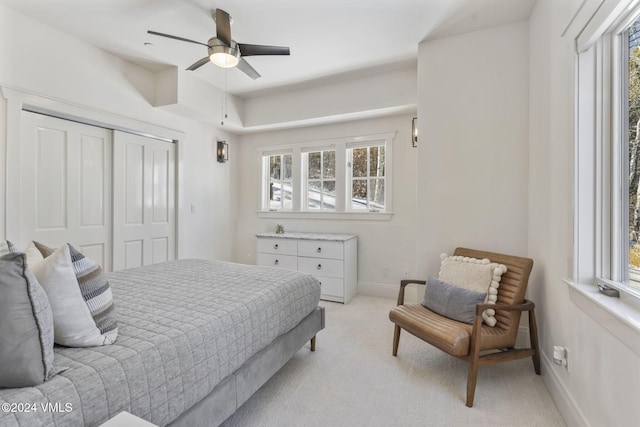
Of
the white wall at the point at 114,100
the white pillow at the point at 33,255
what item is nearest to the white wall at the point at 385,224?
the white wall at the point at 114,100

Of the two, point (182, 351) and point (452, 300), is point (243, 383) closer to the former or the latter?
point (182, 351)

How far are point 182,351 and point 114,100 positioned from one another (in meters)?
3.13

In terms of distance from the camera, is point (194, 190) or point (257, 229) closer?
point (194, 190)

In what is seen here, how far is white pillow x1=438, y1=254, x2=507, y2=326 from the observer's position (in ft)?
7.36

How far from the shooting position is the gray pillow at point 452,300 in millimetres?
2115

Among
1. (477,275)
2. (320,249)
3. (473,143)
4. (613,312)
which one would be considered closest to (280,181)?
(320,249)

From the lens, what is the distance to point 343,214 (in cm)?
425

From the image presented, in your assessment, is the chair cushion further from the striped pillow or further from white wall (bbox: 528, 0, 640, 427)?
the striped pillow

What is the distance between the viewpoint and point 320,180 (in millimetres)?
4500

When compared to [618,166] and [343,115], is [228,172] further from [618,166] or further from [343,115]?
[618,166]

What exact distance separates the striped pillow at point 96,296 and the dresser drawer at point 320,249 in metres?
2.66

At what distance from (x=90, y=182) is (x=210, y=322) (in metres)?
2.65

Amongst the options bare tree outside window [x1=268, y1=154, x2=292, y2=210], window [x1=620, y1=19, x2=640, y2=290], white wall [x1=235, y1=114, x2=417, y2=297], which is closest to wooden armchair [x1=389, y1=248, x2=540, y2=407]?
window [x1=620, y1=19, x2=640, y2=290]

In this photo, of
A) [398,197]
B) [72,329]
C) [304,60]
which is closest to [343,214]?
[398,197]
